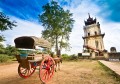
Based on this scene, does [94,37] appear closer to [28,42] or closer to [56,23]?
[56,23]

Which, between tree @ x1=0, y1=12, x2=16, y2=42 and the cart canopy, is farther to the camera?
tree @ x1=0, y1=12, x2=16, y2=42

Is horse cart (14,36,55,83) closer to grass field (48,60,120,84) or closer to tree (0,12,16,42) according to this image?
grass field (48,60,120,84)

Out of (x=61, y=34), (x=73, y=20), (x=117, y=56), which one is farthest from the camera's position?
(x=73, y=20)

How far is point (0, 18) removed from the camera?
1430cm

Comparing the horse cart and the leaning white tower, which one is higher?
the leaning white tower

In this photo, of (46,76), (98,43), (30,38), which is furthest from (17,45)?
(98,43)

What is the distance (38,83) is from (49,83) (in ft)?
1.85

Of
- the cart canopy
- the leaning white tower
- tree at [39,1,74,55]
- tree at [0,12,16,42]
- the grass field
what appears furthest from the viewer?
the leaning white tower

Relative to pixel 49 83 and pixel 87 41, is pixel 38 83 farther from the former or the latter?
pixel 87 41

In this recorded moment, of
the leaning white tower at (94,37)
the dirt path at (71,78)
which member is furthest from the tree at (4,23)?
the leaning white tower at (94,37)

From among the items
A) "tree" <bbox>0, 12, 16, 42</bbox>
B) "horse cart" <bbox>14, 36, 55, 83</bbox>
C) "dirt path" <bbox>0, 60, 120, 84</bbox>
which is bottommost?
"dirt path" <bbox>0, 60, 120, 84</bbox>

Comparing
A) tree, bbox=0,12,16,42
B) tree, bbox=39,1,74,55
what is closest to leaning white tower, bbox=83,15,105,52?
tree, bbox=39,1,74,55

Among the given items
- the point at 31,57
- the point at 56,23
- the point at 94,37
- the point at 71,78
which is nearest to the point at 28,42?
the point at 31,57

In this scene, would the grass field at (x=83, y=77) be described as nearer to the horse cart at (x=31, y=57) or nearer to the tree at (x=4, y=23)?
the horse cart at (x=31, y=57)
